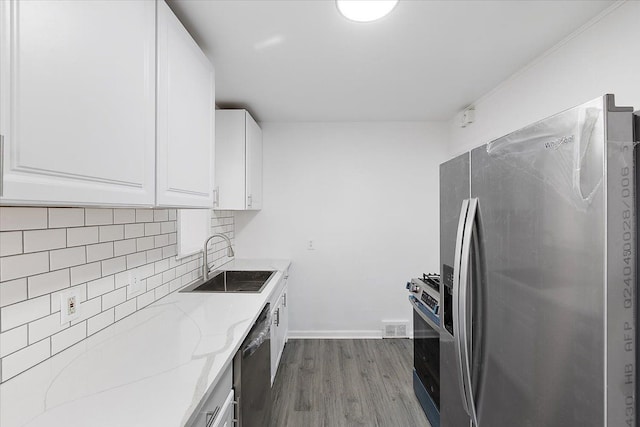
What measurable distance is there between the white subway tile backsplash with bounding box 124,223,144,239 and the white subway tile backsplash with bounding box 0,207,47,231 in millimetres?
451

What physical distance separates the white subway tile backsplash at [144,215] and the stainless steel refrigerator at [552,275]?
1.62 metres

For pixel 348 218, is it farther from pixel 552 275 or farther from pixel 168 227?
pixel 552 275

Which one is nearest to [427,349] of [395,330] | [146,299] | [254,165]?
[395,330]

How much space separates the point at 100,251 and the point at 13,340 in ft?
1.52

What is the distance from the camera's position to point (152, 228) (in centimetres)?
179

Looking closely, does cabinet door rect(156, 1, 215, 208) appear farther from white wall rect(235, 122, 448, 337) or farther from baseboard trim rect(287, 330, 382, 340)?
baseboard trim rect(287, 330, 382, 340)

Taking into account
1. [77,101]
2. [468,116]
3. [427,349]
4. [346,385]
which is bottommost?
[346,385]

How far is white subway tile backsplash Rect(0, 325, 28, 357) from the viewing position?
36.5 inches

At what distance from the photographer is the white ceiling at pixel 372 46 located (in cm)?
148

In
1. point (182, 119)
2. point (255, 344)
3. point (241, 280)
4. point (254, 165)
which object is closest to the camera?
point (182, 119)

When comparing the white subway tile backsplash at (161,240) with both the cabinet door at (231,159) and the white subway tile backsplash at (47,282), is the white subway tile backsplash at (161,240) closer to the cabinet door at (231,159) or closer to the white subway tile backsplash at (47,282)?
the white subway tile backsplash at (47,282)

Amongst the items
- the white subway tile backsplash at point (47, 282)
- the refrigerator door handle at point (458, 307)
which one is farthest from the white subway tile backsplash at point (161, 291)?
the refrigerator door handle at point (458, 307)

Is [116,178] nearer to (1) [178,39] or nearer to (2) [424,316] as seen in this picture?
(1) [178,39]

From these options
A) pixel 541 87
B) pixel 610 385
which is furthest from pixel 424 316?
pixel 541 87
